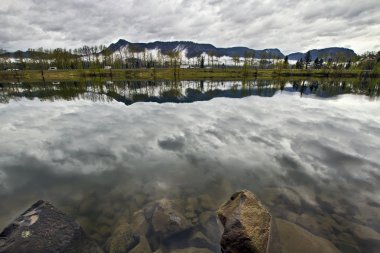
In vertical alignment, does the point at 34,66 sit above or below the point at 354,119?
above

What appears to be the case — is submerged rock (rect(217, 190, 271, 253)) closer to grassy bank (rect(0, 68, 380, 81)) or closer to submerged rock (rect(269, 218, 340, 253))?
submerged rock (rect(269, 218, 340, 253))

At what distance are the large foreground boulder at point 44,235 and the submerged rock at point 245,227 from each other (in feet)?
16.4

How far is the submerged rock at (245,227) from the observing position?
25.7ft

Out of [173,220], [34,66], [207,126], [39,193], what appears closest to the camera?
[173,220]

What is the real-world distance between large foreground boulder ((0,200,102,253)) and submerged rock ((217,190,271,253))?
5.00m

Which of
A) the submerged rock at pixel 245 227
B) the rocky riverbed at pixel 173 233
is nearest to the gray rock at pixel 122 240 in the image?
the rocky riverbed at pixel 173 233

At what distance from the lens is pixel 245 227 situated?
318 inches

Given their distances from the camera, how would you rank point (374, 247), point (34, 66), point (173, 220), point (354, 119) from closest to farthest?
point (374, 247)
point (173, 220)
point (354, 119)
point (34, 66)

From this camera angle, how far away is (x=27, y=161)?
53.3 ft

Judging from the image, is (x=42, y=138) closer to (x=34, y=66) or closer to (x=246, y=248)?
(x=246, y=248)

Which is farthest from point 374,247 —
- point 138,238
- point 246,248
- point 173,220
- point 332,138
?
point 332,138

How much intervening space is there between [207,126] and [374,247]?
17705mm

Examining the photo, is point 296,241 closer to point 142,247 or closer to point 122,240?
point 142,247

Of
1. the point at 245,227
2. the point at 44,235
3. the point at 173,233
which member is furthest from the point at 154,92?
the point at 245,227
